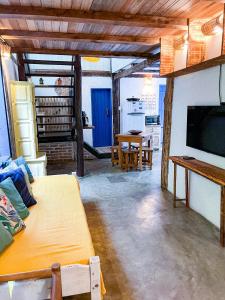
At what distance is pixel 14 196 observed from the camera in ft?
7.50

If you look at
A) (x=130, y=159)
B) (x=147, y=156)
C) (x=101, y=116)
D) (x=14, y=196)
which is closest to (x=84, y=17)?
(x=14, y=196)

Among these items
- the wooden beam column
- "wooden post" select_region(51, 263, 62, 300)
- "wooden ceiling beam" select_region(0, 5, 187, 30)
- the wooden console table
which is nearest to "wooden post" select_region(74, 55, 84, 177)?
the wooden beam column

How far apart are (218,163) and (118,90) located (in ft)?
17.1

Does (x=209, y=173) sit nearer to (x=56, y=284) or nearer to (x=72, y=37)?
(x=56, y=284)

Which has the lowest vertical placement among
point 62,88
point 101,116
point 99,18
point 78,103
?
point 101,116

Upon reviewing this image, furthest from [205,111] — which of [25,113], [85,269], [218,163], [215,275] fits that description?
[25,113]

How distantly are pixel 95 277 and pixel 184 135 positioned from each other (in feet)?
9.32

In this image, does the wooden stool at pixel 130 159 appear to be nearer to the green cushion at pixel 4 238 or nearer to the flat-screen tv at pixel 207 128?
the flat-screen tv at pixel 207 128

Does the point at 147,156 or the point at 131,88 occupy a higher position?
the point at 131,88

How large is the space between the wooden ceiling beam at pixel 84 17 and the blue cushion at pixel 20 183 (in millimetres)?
1772

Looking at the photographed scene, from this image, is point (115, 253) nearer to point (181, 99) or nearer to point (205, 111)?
point (205, 111)

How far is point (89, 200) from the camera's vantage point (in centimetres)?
404

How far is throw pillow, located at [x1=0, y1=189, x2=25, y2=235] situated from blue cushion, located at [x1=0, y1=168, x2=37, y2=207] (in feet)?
1.25

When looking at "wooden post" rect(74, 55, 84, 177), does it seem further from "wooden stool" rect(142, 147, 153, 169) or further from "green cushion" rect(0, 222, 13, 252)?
"green cushion" rect(0, 222, 13, 252)
